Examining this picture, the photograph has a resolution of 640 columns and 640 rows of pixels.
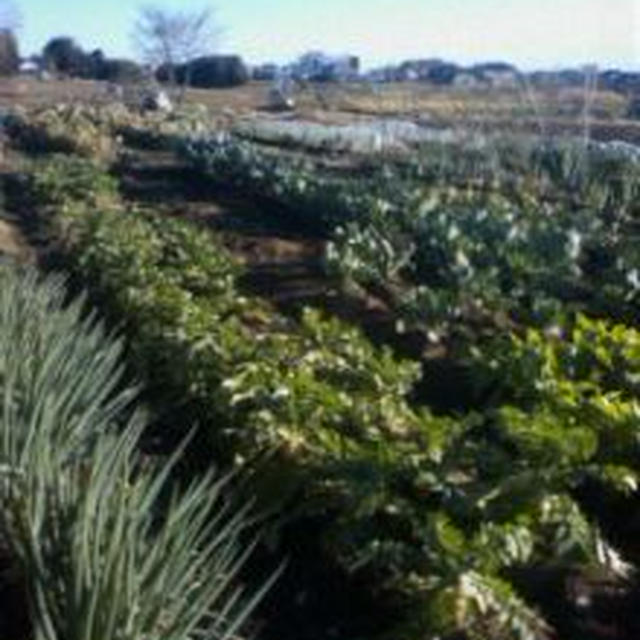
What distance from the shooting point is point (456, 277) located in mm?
10555

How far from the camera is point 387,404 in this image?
6363 mm

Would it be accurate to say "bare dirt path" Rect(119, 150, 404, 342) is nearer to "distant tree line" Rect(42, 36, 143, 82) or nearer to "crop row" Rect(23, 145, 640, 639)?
"crop row" Rect(23, 145, 640, 639)

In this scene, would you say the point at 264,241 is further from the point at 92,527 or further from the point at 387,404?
the point at 92,527

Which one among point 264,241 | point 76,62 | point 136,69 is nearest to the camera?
point 264,241

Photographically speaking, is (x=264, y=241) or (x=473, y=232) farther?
(x=264, y=241)

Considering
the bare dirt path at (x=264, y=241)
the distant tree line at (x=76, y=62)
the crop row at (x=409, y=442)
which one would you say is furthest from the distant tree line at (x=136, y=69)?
the crop row at (x=409, y=442)

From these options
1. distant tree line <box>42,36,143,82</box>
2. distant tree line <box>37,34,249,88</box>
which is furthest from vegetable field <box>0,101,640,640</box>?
distant tree line <box>42,36,143,82</box>

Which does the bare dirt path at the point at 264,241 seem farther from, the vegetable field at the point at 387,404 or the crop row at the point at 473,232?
the crop row at the point at 473,232

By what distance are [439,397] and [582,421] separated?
235cm

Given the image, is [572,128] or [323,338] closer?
[323,338]

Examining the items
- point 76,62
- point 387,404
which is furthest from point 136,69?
point 387,404

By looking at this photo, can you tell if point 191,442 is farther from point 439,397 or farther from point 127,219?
point 127,219

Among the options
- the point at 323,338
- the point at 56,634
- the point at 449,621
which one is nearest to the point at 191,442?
the point at 323,338

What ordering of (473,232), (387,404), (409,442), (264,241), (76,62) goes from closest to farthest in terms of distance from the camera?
(409,442) → (387,404) → (473,232) → (264,241) → (76,62)
